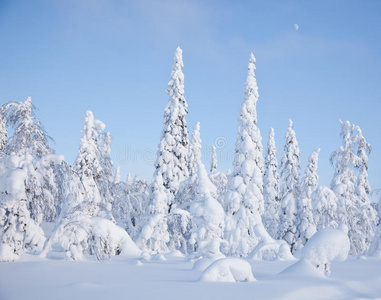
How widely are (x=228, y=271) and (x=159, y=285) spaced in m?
1.46

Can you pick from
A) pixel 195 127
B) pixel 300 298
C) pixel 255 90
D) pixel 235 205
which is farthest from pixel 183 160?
pixel 195 127

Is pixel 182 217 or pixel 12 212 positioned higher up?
pixel 12 212

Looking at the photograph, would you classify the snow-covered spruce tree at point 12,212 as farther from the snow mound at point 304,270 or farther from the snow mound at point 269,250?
the snow mound at point 269,250

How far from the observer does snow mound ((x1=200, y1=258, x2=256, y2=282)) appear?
6695mm

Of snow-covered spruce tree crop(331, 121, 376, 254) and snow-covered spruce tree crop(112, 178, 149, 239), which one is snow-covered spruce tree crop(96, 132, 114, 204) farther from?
snow-covered spruce tree crop(331, 121, 376, 254)

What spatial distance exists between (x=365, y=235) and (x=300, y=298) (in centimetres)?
2198

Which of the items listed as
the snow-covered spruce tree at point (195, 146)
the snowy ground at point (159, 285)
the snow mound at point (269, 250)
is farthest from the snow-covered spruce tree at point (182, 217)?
the snow-covered spruce tree at point (195, 146)

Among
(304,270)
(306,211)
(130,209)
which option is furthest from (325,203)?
(304,270)

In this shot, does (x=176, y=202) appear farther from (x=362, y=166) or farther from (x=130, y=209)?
(x=362, y=166)

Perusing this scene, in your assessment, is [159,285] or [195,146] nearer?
[159,285]

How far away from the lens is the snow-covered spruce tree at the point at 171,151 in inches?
796

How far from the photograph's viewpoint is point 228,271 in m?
6.76

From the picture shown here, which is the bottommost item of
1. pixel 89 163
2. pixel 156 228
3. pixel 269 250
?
pixel 269 250

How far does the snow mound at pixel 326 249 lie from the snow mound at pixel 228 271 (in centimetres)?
173
